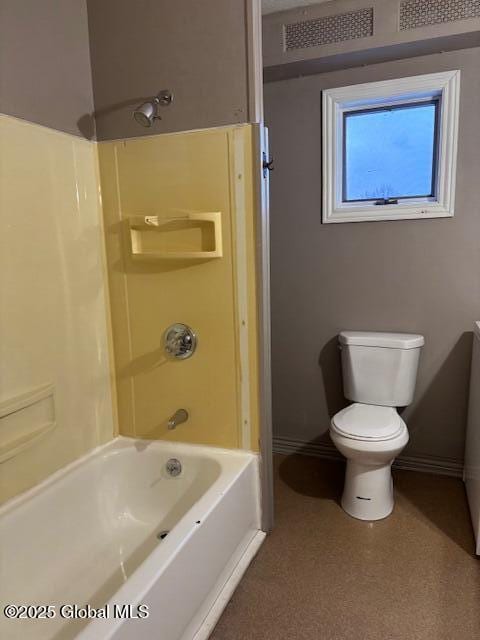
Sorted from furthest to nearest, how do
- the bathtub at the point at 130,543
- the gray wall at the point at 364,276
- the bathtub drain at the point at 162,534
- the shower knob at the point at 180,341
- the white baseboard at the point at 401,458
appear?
the white baseboard at the point at 401,458 < the gray wall at the point at 364,276 < the shower knob at the point at 180,341 < the bathtub drain at the point at 162,534 < the bathtub at the point at 130,543

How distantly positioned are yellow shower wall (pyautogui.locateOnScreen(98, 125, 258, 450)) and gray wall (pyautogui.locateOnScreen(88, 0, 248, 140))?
82 millimetres

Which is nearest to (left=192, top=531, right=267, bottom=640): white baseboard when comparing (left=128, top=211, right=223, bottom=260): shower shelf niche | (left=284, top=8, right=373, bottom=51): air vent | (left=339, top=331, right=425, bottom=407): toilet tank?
(left=339, top=331, right=425, bottom=407): toilet tank

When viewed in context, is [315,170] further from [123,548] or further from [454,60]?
[123,548]

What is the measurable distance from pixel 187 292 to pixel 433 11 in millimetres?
1642

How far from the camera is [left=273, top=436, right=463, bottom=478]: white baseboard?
93.6 inches

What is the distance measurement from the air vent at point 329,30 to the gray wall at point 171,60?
2.15 feet

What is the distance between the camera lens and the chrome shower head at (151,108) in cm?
154

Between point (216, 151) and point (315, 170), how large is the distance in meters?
0.84

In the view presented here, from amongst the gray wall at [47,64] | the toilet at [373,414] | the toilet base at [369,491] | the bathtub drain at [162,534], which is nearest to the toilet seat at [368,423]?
the toilet at [373,414]

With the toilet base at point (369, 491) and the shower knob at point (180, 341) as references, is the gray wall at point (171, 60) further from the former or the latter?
the toilet base at point (369, 491)

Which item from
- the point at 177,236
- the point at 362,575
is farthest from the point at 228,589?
the point at 177,236

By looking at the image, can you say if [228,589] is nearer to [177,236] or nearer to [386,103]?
[177,236]

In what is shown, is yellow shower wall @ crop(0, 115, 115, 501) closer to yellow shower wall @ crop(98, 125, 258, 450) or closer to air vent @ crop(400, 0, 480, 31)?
yellow shower wall @ crop(98, 125, 258, 450)

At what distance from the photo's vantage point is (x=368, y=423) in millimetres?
2055
